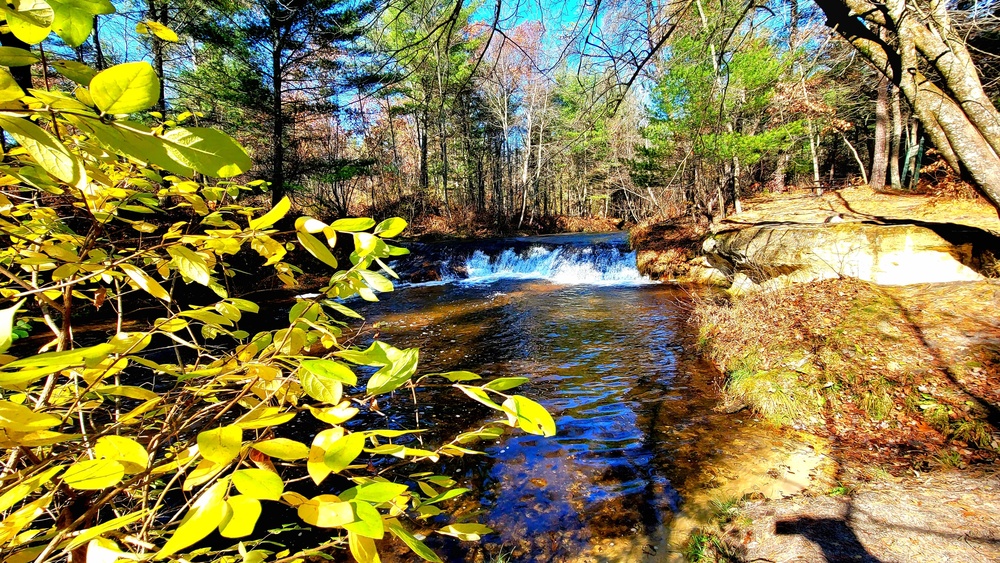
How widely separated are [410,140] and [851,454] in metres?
33.7

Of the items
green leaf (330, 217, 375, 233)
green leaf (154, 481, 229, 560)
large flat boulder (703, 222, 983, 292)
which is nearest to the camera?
green leaf (154, 481, 229, 560)

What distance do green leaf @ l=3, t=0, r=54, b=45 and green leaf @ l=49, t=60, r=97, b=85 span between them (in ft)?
0.17

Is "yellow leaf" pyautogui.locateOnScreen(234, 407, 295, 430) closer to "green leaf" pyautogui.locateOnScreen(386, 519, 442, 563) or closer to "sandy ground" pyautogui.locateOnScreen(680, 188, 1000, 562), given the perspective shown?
"green leaf" pyautogui.locateOnScreen(386, 519, 442, 563)

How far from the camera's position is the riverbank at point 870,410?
7.93 feet

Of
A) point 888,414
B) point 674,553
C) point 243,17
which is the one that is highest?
point 243,17

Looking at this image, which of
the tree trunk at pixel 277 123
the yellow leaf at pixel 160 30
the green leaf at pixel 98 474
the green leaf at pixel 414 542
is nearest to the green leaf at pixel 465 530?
the green leaf at pixel 414 542

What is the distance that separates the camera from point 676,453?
12.7ft

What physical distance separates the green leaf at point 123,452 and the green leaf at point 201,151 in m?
0.37

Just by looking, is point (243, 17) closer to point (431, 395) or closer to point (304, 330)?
point (431, 395)

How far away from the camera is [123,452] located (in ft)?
1.65

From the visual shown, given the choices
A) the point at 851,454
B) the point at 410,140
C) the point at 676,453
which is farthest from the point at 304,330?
the point at 410,140

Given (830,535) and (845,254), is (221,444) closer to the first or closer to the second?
(830,535)

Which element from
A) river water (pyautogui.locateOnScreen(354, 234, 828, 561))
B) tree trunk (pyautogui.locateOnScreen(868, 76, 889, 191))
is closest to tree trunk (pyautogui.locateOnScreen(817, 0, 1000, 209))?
river water (pyautogui.locateOnScreen(354, 234, 828, 561))

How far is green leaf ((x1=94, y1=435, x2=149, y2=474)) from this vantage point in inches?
19.7
